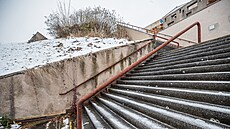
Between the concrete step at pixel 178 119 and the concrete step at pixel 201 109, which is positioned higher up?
the concrete step at pixel 201 109

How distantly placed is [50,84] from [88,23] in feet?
23.1

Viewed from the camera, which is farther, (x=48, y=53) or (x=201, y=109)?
(x=48, y=53)

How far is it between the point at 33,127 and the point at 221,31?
9.98 m

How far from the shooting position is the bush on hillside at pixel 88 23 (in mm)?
9219

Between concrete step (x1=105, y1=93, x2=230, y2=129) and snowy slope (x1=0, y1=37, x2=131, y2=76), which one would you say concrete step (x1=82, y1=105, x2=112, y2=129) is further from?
snowy slope (x1=0, y1=37, x2=131, y2=76)

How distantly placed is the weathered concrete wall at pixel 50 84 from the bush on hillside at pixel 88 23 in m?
5.05

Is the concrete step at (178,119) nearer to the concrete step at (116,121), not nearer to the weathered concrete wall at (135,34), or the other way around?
the concrete step at (116,121)

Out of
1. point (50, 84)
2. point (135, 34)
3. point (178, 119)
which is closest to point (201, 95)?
point (178, 119)

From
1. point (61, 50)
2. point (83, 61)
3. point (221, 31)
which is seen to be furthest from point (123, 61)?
point (221, 31)

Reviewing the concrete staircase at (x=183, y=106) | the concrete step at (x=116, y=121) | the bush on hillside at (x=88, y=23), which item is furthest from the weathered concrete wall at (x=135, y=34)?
the concrete step at (x=116, y=121)

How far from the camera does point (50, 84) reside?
13.5 ft

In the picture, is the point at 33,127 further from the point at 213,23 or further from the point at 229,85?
the point at 213,23

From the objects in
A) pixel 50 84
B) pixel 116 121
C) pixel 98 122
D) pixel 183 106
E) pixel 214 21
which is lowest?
pixel 98 122

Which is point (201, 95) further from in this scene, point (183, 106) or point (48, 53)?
point (48, 53)
